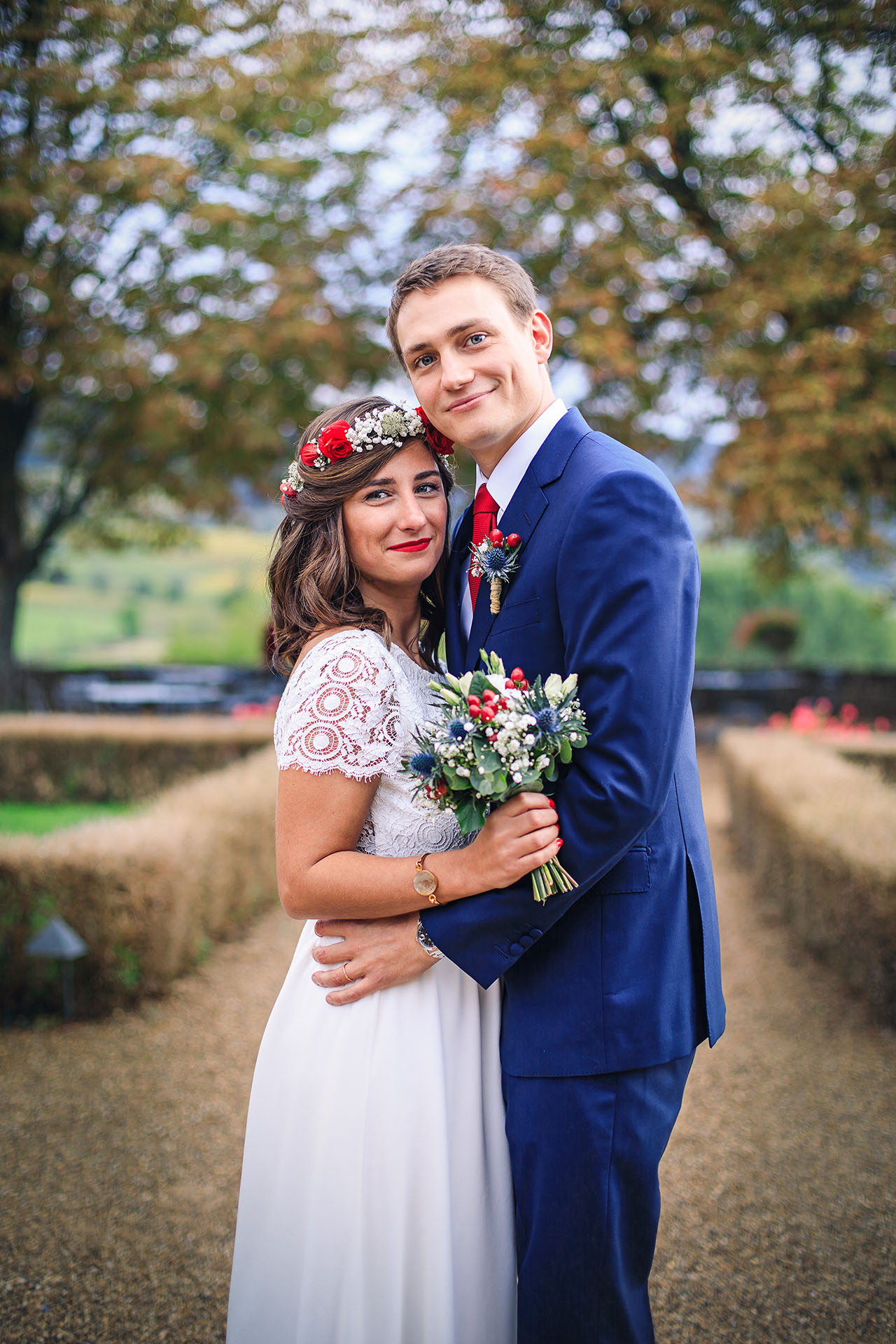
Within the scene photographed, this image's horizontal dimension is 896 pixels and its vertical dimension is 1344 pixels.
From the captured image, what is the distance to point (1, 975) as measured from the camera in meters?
5.32

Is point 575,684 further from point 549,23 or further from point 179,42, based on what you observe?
point 179,42

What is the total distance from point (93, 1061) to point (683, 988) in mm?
3887

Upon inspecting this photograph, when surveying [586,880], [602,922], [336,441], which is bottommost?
[602,922]

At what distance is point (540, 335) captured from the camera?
2.30 m

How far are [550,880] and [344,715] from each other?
56 cm

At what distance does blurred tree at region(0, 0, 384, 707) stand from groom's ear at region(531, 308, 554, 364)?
9.80m

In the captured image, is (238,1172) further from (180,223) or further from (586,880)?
(180,223)

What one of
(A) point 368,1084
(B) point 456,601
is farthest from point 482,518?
(A) point 368,1084

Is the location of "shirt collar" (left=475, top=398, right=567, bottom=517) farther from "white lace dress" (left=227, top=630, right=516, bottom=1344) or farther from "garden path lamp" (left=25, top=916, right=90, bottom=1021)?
"garden path lamp" (left=25, top=916, right=90, bottom=1021)

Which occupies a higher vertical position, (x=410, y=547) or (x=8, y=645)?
(x=8, y=645)

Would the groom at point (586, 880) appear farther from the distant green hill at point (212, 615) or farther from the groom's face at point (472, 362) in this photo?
the distant green hill at point (212, 615)

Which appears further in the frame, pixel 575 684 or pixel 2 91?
pixel 2 91

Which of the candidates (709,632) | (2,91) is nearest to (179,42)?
(2,91)

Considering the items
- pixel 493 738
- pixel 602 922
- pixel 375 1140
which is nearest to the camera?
pixel 493 738
